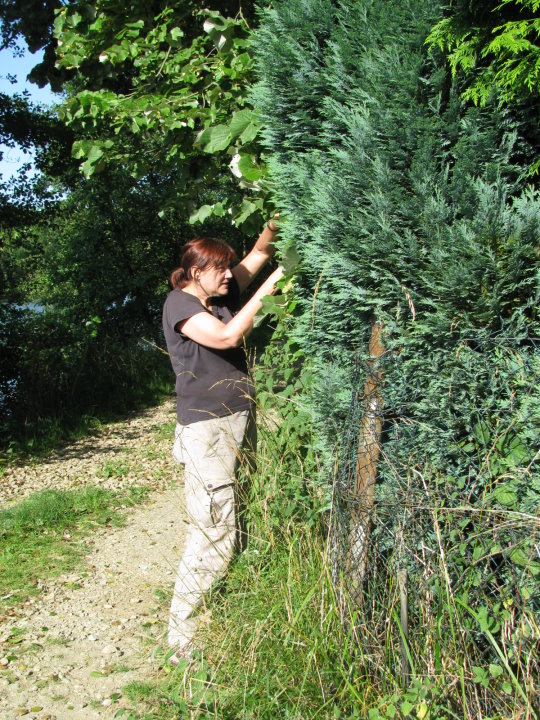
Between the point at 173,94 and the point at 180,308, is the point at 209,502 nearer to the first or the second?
the point at 180,308

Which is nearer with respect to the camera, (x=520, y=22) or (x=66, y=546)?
(x=520, y=22)

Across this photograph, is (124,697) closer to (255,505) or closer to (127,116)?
(255,505)

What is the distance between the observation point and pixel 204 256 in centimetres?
358

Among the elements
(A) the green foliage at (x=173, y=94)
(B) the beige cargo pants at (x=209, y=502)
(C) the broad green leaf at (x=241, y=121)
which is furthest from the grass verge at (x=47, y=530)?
(C) the broad green leaf at (x=241, y=121)

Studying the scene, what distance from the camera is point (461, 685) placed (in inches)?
89.6

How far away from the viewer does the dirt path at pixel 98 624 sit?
3436 millimetres

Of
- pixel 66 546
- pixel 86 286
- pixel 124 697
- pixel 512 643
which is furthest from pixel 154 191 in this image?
pixel 512 643

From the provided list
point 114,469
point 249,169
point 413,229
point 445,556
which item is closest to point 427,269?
point 413,229

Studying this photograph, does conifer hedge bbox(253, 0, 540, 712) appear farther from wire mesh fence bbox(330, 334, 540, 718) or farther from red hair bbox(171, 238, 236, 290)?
red hair bbox(171, 238, 236, 290)

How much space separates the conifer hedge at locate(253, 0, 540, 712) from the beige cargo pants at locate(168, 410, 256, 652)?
63 cm

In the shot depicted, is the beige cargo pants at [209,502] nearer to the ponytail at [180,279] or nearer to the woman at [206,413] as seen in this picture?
the woman at [206,413]

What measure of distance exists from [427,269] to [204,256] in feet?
4.23

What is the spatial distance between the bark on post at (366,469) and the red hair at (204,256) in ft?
3.46

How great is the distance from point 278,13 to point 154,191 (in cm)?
913
